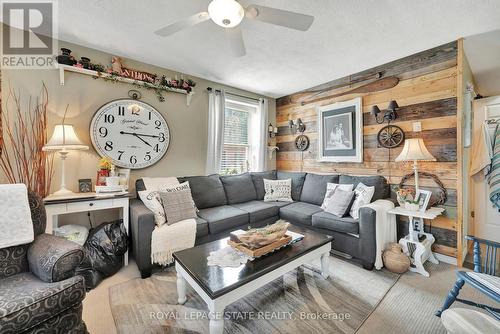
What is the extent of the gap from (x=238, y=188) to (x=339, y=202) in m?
1.51

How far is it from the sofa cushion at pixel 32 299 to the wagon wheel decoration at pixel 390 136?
344 centimetres

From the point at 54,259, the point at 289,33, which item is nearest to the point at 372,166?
the point at 289,33

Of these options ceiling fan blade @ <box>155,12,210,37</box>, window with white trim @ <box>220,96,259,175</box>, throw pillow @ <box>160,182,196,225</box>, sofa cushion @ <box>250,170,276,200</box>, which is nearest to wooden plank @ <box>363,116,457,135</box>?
sofa cushion @ <box>250,170,276,200</box>

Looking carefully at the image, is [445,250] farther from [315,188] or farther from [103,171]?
[103,171]

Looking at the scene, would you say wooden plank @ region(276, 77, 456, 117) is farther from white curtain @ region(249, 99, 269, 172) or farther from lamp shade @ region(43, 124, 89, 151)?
lamp shade @ region(43, 124, 89, 151)

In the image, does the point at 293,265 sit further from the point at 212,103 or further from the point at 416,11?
the point at 212,103

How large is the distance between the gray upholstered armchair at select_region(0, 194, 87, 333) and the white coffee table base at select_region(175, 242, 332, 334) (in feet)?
2.02

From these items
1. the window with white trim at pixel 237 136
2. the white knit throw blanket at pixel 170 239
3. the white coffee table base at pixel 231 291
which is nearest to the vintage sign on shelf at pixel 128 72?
the window with white trim at pixel 237 136

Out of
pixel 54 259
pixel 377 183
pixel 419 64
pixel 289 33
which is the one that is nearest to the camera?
pixel 54 259

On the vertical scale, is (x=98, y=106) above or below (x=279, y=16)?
below

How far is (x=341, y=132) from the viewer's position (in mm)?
3340

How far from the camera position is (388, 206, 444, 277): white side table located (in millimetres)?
2150

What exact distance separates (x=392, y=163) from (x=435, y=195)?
1.93 feet

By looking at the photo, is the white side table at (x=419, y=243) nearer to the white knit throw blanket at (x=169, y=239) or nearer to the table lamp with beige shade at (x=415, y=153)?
the table lamp with beige shade at (x=415, y=153)
